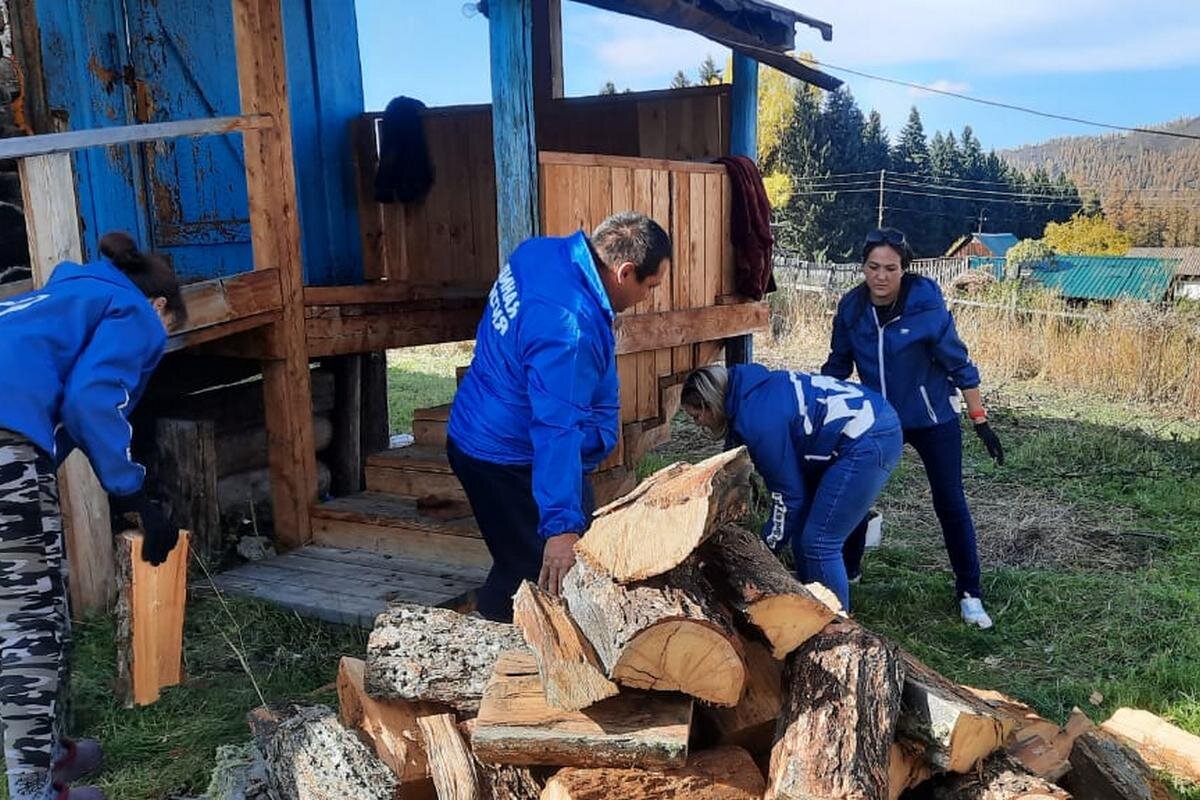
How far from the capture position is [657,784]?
2172mm

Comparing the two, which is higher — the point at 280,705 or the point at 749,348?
the point at 749,348

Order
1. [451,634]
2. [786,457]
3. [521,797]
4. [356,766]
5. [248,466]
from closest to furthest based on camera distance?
1. [521,797]
2. [356,766]
3. [451,634]
4. [786,457]
5. [248,466]

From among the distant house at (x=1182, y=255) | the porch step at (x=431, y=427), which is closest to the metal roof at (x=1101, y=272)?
the distant house at (x=1182, y=255)

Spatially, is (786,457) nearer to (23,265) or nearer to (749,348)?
(749,348)

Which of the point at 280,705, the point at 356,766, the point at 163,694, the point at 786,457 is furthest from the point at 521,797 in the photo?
the point at 163,694

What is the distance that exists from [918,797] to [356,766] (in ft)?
4.83

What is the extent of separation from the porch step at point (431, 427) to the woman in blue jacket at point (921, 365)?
2.29 meters

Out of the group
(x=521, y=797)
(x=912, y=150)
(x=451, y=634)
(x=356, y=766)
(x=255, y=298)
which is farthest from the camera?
(x=912, y=150)

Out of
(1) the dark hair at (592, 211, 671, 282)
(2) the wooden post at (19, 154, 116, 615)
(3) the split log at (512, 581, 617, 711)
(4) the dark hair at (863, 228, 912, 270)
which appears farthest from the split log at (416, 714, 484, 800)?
(4) the dark hair at (863, 228, 912, 270)

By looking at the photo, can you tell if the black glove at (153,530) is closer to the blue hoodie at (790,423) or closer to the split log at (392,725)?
the split log at (392,725)

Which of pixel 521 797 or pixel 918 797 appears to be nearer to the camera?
pixel 521 797

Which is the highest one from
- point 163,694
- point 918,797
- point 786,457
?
point 786,457

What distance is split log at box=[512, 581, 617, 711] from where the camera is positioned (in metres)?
2.19

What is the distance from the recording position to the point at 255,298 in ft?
15.4
